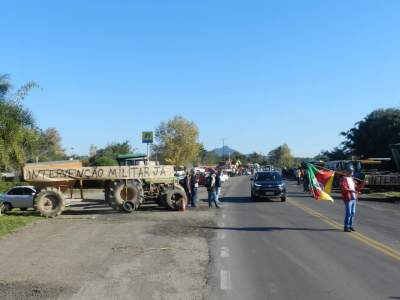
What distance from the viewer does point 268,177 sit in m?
33.7

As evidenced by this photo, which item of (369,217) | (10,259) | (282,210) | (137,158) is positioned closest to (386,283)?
(10,259)

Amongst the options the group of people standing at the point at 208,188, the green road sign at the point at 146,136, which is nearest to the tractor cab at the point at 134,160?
the group of people standing at the point at 208,188

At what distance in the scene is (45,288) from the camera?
8867 millimetres

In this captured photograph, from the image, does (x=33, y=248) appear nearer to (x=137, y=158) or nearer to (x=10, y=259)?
(x=10, y=259)

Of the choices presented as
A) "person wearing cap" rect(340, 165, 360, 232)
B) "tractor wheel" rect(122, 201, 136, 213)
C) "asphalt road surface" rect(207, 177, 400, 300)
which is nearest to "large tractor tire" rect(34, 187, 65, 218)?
"tractor wheel" rect(122, 201, 136, 213)

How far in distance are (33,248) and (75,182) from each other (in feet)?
36.1

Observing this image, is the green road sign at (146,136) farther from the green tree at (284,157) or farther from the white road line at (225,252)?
the green tree at (284,157)

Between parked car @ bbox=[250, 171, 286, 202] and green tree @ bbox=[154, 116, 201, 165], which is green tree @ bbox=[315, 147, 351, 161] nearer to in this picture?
green tree @ bbox=[154, 116, 201, 165]

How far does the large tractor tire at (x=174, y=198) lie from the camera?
984 inches

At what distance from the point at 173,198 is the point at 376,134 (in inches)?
2034

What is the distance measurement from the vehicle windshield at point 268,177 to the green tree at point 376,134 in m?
34.1

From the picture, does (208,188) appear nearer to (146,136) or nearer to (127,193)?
(127,193)

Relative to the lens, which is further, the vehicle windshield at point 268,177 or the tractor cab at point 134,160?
the vehicle windshield at point 268,177

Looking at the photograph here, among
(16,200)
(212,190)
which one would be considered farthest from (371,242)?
(16,200)
